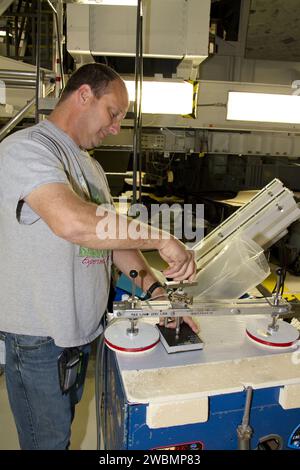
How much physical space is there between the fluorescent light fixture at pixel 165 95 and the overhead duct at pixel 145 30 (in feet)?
0.65

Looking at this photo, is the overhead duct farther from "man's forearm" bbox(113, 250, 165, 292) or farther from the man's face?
"man's forearm" bbox(113, 250, 165, 292)

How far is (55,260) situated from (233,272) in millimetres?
531

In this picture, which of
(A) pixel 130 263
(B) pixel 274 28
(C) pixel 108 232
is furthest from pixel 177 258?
(B) pixel 274 28

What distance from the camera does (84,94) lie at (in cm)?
105

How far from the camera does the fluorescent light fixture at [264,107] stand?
194 cm

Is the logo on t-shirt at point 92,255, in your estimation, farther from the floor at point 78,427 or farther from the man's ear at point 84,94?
the floor at point 78,427

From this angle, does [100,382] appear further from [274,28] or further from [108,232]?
[274,28]

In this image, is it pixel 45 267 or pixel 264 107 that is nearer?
pixel 45 267

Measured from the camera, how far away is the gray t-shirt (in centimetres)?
95

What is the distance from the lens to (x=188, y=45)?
1.59 meters

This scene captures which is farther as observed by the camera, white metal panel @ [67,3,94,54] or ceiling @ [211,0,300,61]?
ceiling @ [211,0,300,61]

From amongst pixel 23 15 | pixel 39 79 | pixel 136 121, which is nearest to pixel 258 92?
pixel 136 121

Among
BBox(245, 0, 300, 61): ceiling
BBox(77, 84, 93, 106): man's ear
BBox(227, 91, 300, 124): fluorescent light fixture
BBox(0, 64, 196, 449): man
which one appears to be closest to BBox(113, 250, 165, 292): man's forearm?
BBox(0, 64, 196, 449): man

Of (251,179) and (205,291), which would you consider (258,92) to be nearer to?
(205,291)
